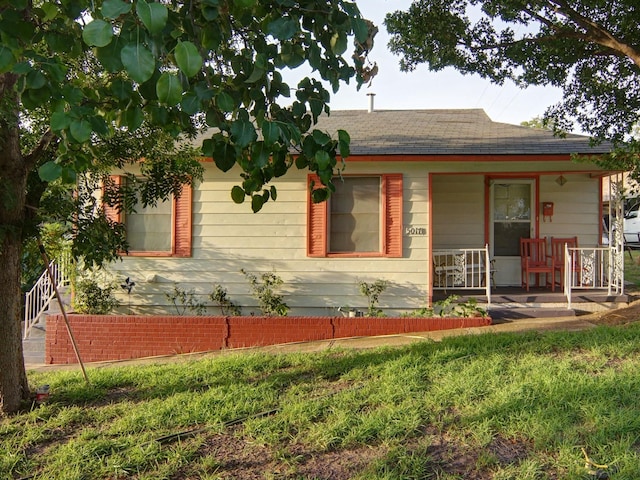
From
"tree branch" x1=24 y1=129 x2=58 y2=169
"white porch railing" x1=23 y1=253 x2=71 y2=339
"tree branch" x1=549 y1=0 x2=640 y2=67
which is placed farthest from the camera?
"white porch railing" x1=23 y1=253 x2=71 y2=339

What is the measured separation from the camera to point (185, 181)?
5906mm

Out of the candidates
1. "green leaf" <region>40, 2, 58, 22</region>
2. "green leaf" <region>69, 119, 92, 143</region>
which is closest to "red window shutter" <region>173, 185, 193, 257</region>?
"green leaf" <region>40, 2, 58, 22</region>

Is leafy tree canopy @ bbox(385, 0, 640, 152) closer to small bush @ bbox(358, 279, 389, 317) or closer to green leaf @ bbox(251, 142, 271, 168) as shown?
small bush @ bbox(358, 279, 389, 317)

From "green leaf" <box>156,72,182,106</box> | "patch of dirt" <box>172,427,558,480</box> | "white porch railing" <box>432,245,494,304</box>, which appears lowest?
"patch of dirt" <box>172,427,558,480</box>

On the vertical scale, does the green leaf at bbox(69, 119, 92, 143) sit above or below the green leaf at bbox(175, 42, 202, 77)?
below

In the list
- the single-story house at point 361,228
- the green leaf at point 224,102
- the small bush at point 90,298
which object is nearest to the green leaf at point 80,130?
the green leaf at point 224,102

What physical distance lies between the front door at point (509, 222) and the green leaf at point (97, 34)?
8.85m

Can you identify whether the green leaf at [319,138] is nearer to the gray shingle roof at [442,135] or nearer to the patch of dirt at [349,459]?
the patch of dirt at [349,459]

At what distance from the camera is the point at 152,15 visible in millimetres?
1514

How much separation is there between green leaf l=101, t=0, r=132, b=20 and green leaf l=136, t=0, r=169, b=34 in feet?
0.24

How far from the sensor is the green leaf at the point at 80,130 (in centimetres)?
167

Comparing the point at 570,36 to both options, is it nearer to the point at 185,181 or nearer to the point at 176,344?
the point at 185,181

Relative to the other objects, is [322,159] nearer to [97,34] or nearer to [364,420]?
[97,34]

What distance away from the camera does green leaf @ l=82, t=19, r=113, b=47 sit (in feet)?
4.96
